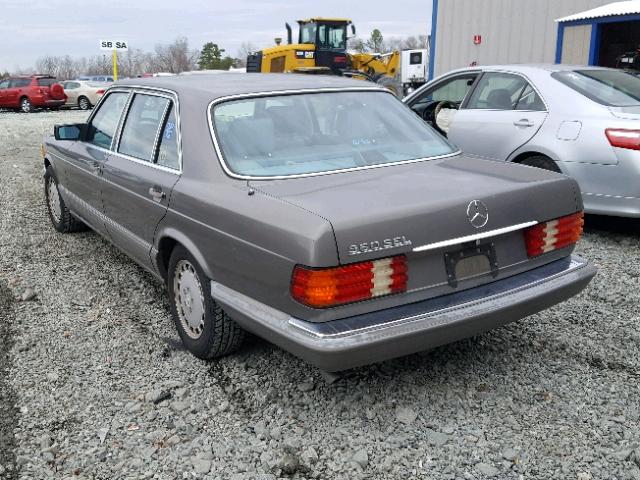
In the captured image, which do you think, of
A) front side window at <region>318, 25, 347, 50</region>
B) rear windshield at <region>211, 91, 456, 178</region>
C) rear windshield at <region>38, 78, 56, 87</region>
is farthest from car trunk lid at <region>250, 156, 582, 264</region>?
rear windshield at <region>38, 78, 56, 87</region>

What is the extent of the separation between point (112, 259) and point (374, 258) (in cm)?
Result: 340

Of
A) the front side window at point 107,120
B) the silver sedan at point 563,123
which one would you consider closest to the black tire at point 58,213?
the front side window at point 107,120

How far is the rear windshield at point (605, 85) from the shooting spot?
5.71 meters

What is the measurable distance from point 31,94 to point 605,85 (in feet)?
86.9

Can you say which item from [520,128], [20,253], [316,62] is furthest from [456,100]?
[316,62]

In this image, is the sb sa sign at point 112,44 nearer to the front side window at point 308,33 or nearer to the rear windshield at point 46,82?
the rear windshield at point 46,82

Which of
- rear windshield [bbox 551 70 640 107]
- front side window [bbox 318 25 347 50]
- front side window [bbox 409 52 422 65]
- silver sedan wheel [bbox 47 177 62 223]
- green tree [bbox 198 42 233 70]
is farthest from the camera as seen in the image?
green tree [bbox 198 42 233 70]

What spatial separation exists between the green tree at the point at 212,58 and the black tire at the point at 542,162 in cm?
6941

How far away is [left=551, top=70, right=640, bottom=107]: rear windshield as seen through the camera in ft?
18.7

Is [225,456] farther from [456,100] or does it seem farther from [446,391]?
[456,100]

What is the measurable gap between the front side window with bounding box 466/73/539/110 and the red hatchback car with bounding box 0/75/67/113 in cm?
2485

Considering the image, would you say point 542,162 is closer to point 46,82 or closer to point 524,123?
point 524,123

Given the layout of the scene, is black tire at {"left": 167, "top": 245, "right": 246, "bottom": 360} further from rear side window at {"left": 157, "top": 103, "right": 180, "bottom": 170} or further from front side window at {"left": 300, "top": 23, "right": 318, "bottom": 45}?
front side window at {"left": 300, "top": 23, "right": 318, "bottom": 45}

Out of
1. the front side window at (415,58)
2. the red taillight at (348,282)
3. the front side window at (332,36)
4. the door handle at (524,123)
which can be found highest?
the front side window at (332,36)
